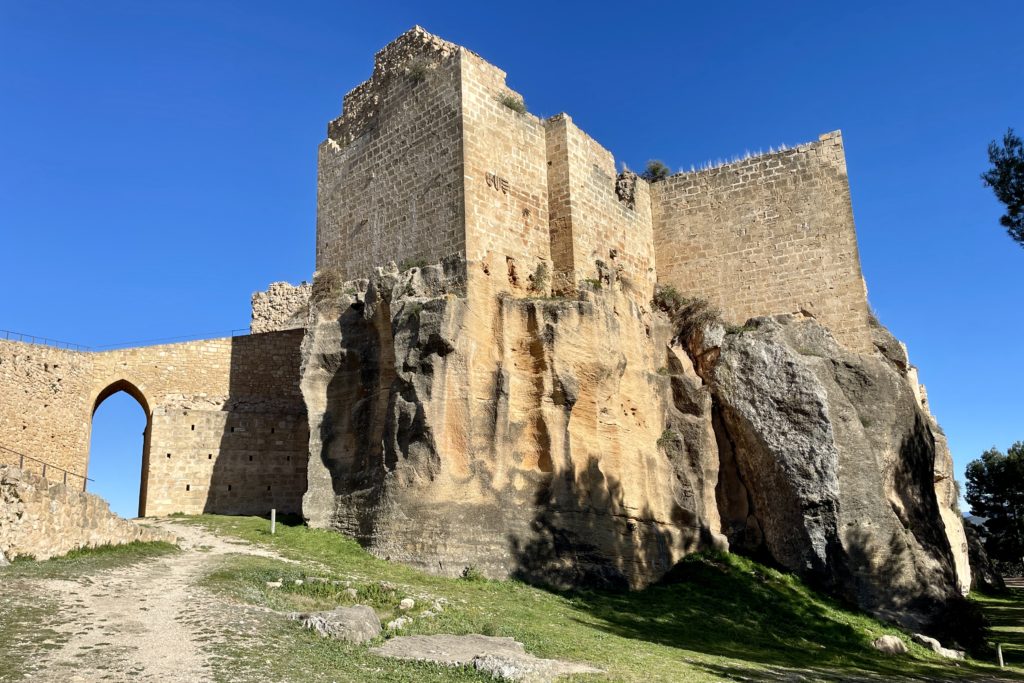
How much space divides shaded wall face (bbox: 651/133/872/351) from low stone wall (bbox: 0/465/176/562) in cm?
1443

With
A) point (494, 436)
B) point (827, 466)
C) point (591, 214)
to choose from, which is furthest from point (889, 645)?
point (591, 214)

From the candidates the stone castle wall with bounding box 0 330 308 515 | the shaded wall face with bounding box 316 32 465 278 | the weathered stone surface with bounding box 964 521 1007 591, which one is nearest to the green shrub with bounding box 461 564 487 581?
the shaded wall face with bounding box 316 32 465 278

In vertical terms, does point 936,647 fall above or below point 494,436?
below

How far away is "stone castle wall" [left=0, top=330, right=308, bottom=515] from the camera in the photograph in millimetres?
21125

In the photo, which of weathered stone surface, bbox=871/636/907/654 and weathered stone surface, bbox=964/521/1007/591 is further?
weathered stone surface, bbox=964/521/1007/591

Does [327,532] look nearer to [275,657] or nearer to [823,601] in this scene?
[275,657]

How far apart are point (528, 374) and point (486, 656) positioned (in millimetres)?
8456

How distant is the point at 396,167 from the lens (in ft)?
67.4

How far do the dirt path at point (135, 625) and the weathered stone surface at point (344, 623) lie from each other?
0.90 meters

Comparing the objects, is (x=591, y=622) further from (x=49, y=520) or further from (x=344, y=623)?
(x=49, y=520)

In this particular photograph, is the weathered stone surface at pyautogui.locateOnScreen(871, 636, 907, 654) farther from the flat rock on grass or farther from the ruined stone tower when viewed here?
the flat rock on grass

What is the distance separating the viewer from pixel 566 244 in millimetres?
20359

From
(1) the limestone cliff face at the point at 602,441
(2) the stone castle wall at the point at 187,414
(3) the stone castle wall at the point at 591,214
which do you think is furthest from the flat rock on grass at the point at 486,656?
(2) the stone castle wall at the point at 187,414

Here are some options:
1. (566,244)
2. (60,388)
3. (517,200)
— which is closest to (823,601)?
(566,244)
